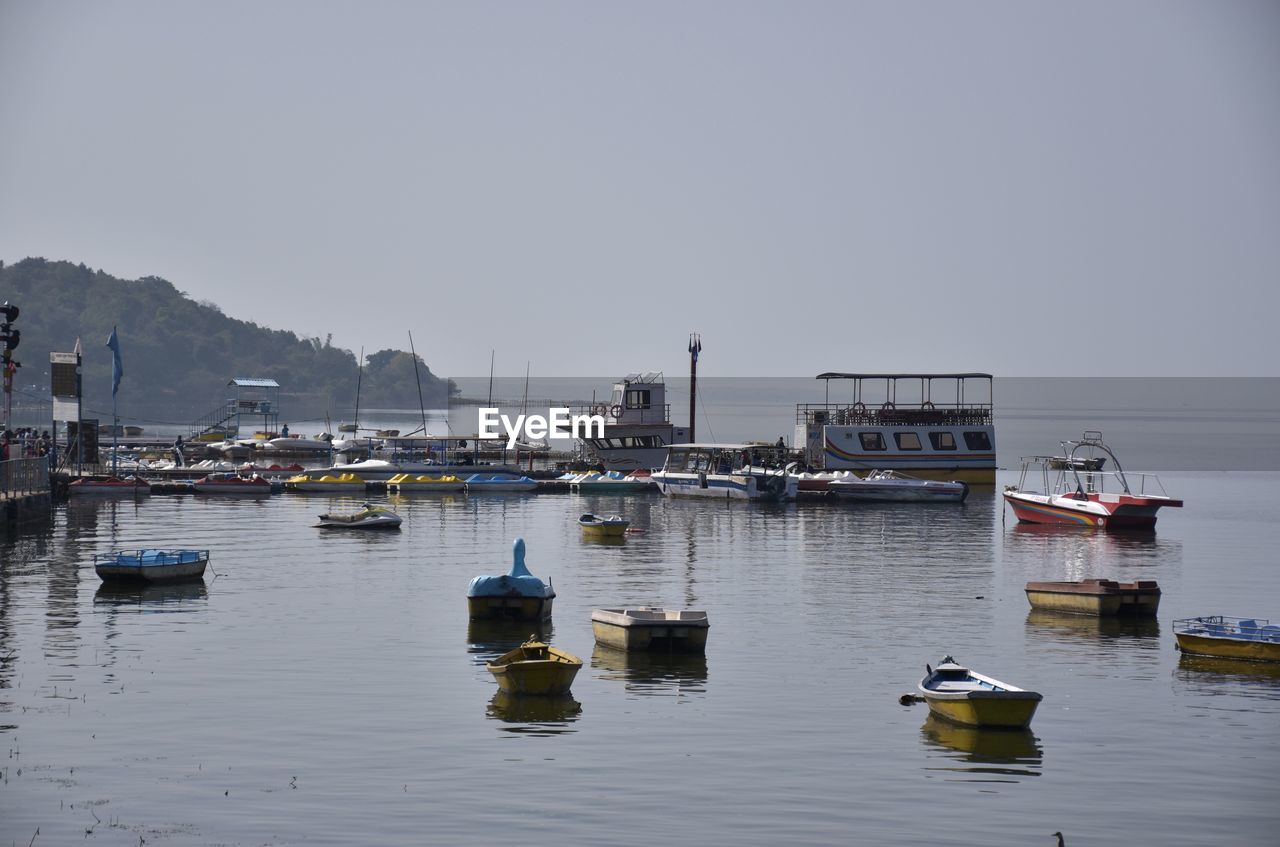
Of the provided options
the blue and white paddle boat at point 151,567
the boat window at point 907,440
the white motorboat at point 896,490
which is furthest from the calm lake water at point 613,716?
the boat window at point 907,440

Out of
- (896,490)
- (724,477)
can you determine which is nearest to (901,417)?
(896,490)

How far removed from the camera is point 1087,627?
47219 mm

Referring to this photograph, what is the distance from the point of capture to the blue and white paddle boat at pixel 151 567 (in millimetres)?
52750

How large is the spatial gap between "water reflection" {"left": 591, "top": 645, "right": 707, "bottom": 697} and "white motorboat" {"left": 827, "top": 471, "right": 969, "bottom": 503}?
63.5 meters

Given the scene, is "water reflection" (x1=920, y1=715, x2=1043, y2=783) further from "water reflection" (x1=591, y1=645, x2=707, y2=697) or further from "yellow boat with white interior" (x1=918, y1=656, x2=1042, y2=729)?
"water reflection" (x1=591, y1=645, x2=707, y2=697)

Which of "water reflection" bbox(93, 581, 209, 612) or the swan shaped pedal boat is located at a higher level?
the swan shaped pedal boat

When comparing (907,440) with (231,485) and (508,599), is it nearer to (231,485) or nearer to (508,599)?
(231,485)

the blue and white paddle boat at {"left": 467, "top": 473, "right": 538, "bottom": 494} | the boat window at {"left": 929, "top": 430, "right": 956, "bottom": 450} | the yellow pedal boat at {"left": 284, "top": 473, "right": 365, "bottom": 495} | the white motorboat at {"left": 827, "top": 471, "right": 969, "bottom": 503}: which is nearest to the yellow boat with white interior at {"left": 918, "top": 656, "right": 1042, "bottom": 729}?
the white motorboat at {"left": 827, "top": 471, "right": 969, "bottom": 503}

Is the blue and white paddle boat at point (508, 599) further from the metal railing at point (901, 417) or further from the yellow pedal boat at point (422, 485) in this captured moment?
the metal railing at point (901, 417)

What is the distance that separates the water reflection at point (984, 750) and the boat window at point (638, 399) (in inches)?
3549

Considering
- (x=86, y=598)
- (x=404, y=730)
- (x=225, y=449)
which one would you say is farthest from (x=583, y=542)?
(x=225, y=449)

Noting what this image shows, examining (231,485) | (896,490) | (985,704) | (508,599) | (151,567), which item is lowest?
(985,704)

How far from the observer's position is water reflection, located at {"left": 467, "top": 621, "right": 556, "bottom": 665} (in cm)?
4112

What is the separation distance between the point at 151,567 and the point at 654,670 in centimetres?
2305
